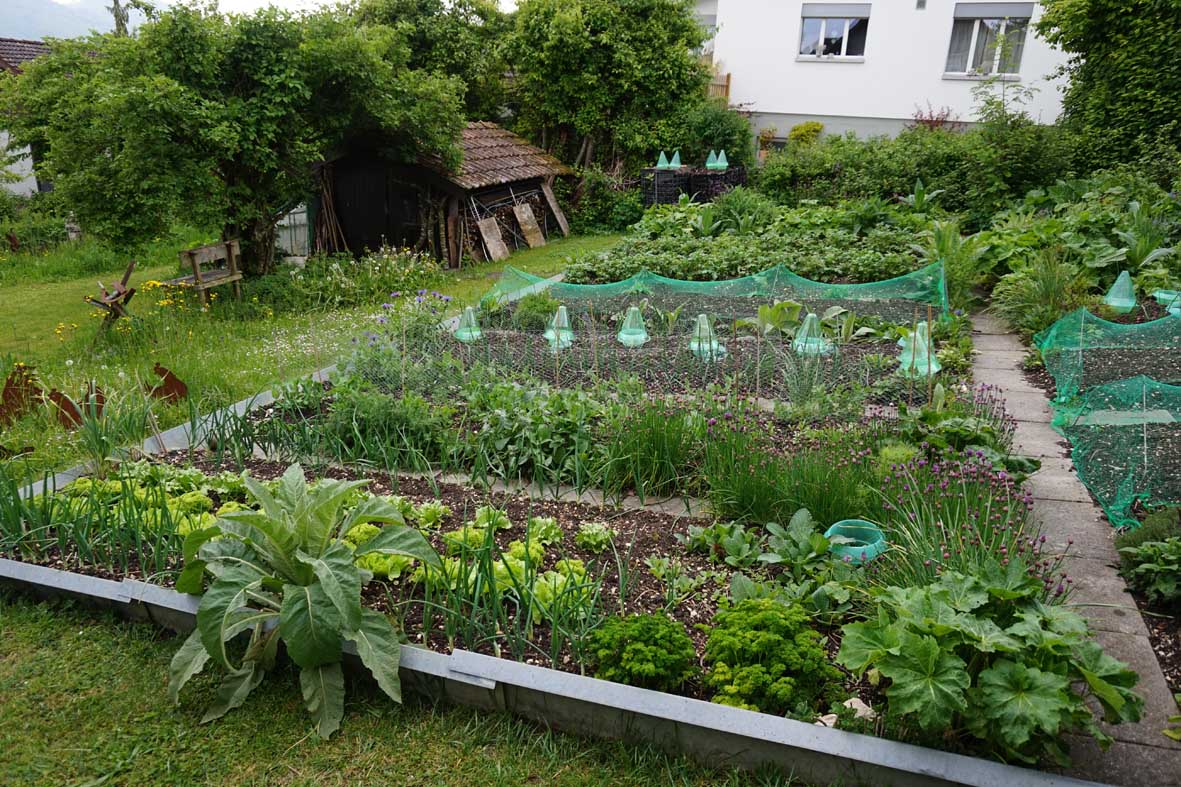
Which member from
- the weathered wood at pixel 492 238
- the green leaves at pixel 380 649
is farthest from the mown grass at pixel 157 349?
the green leaves at pixel 380 649

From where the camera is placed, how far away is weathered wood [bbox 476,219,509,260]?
12.0 meters

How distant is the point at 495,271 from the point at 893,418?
307 inches

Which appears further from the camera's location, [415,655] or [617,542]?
[617,542]

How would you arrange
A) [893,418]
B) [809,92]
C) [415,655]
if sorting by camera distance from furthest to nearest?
[809,92], [893,418], [415,655]

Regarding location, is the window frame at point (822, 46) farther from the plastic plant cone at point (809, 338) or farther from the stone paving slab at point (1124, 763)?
the stone paving slab at point (1124, 763)

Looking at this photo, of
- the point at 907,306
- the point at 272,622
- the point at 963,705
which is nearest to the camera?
the point at 963,705

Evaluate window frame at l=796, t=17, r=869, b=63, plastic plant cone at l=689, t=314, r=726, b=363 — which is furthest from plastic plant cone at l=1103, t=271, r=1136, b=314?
window frame at l=796, t=17, r=869, b=63

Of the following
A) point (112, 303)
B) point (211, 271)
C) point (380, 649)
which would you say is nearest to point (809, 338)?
point (380, 649)

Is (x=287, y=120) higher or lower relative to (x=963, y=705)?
higher

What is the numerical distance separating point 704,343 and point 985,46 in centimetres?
1490

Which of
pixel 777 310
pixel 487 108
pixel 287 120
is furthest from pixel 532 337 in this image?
pixel 487 108

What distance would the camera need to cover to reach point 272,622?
2.76 metres

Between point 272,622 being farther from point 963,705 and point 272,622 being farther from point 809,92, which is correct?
point 809,92

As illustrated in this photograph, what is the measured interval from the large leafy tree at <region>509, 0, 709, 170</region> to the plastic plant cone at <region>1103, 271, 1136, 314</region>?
9864mm
